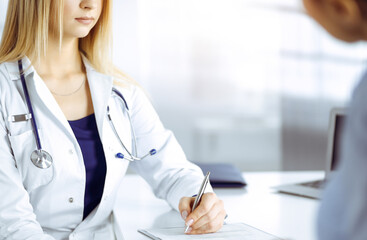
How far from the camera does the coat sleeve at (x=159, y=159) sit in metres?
1.52

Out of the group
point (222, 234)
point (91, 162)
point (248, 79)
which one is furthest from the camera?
point (248, 79)

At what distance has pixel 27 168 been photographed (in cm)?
135

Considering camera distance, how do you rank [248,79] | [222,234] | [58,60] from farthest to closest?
[248,79] → [58,60] → [222,234]

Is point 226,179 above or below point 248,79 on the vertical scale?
above

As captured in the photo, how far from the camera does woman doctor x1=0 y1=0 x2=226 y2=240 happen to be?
1.32 meters

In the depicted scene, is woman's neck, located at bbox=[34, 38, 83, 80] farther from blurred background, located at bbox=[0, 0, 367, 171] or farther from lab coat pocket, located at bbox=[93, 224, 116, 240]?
blurred background, located at bbox=[0, 0, 367, 171]

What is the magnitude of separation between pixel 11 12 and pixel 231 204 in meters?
0.91

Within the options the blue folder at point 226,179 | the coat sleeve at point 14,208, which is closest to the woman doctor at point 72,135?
the coat sleeve at point 14,208

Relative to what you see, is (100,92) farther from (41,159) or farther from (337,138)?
(337,138)

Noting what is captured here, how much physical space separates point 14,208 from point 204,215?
18.9 inches

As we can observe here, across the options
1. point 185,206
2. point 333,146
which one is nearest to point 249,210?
point 185,206

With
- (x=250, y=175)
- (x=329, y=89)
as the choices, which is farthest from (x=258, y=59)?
(x=250, y=175)

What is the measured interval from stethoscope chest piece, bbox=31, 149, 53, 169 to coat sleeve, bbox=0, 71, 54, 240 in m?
0.06

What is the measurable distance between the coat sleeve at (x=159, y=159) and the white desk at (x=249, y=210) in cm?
7
